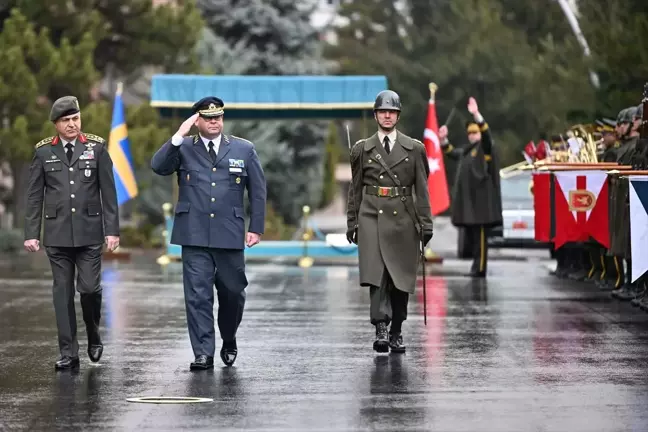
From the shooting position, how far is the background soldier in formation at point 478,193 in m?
23.2

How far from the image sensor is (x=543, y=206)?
21438 mm

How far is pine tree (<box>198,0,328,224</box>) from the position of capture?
46312mm

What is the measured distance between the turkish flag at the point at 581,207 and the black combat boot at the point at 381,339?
6.62 metres

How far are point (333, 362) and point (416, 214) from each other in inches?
58.3

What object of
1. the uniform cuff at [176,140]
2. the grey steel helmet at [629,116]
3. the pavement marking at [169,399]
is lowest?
the pavement marking at [169,399]

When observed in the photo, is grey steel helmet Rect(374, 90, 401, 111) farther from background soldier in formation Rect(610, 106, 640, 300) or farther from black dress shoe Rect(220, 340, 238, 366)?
background soldier in formation Rect(610, 106, 640, 300)

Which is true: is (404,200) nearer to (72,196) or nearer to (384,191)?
(384,191)

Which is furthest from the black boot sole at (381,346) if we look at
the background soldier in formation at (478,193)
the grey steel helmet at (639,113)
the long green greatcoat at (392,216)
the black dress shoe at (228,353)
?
the background soldier in formation at (478,193)

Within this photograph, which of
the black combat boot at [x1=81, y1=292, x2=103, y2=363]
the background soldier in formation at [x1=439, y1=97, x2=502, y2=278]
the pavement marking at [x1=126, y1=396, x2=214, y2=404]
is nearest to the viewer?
the pavement marking at [x1=126, y1=396, x2=214, y2=404]

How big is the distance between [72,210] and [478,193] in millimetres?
11415

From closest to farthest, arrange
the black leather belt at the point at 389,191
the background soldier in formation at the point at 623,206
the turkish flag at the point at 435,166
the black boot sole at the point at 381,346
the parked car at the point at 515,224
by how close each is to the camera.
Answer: the black boot sole at the point at 381,346
the black leather belt at the point at 389,191
the background soldier in formation at the point at 623,206
the turkish flag at the point at 435,166
the parked car at the point at 515,224

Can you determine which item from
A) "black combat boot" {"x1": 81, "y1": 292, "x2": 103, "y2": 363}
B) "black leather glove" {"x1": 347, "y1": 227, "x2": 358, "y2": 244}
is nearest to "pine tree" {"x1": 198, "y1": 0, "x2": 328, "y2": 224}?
"black leather glove" {"x1": 347, "y1": 227, "x2": 358, "y2": 244}

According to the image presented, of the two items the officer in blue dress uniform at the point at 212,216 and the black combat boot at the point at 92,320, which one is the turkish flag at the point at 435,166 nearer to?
the officer in blue dress uniform at the point at 212,216

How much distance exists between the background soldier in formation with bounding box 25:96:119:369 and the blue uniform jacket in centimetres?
46
